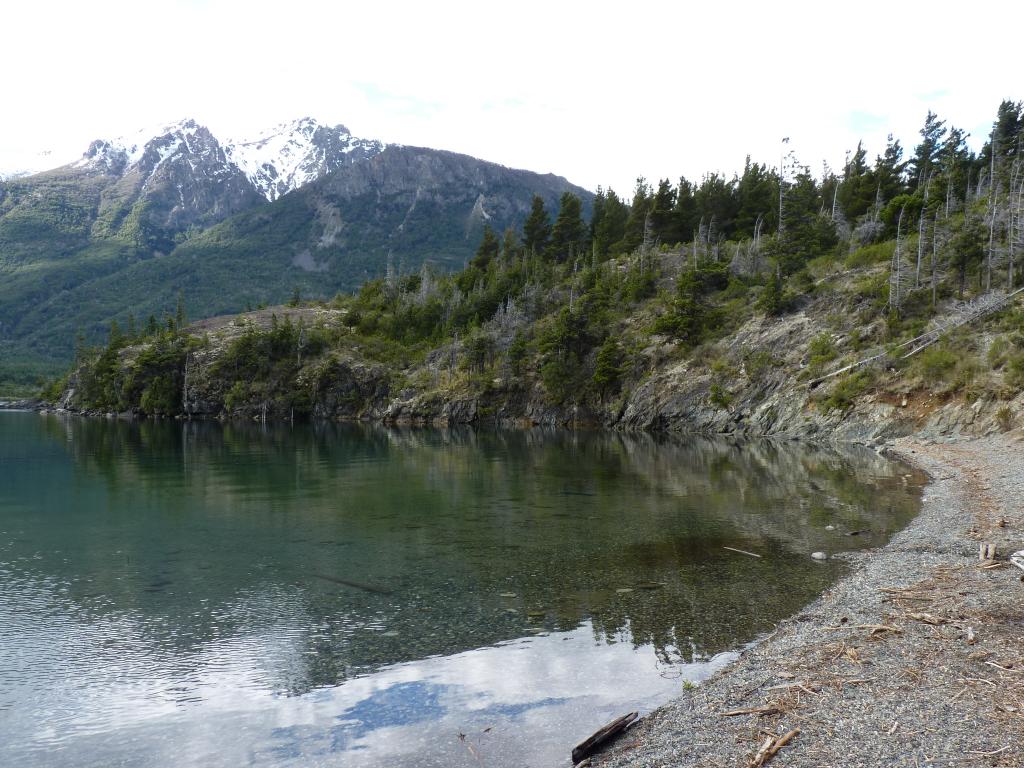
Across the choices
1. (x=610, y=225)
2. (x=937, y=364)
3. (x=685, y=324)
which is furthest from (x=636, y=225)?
(x=937, y=364)

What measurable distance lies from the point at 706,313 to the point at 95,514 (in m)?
84.0

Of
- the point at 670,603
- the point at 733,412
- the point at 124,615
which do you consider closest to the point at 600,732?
the point at 670,603

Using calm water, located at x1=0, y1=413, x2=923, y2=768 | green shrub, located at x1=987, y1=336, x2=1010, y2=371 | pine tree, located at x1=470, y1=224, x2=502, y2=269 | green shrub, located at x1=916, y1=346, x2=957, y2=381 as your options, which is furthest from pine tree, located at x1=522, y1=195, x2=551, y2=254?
calm water, located at x1=0, y1=413, x2=923, y2=768

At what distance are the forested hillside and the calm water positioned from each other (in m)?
38.7

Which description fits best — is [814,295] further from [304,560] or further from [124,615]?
[124,615]

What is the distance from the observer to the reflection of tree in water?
613 inches

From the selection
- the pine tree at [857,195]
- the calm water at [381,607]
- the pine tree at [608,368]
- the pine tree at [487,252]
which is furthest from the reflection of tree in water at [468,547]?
the pine tree at [487,252]

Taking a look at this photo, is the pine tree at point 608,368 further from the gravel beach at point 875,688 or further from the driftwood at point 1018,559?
the driftwood at point 1018,559

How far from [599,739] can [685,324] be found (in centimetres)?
9093

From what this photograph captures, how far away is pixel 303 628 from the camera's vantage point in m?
15.6

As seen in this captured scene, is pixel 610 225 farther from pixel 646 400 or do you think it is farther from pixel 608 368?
pixel 646 400

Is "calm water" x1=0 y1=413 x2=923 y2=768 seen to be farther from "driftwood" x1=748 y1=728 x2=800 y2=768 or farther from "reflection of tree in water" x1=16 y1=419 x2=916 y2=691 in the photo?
"driftwood" x1=748 y1=728 x2=800 y2=768

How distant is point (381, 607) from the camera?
17.1 meters

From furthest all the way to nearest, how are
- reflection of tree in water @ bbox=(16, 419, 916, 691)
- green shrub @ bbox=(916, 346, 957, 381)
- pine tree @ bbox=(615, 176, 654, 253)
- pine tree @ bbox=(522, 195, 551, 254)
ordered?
pine tree @ bbox=(522, 195, 551, 254), pine tree @ bbox=(615, 176, 654, 253), green shrub @ bbox=(916, 346, 957, 381), reflection of tree in water @ bbox=(16, 419, 916, 691)
